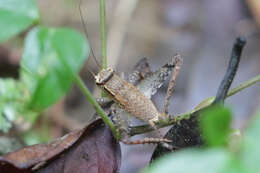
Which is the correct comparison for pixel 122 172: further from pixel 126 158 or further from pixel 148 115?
pixel 148 115

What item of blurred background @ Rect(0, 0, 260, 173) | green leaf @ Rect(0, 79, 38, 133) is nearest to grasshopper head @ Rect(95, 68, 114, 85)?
green leaf @ Rect(0, 79, 38, 133)

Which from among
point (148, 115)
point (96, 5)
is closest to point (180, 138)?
point (148, 115)

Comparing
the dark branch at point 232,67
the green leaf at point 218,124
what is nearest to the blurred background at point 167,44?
the dark branch at point 232,67

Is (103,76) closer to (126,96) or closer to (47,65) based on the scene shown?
(126,96)

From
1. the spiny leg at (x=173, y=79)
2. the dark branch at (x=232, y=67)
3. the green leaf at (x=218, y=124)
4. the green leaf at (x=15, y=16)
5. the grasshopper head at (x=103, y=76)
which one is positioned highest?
the green leaf at (x=15, y=16)

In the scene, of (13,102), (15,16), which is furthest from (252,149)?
(13,102)

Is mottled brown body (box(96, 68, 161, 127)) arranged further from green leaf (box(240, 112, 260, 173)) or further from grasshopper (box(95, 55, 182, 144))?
green leaf (box(240, 112, 260, 173))

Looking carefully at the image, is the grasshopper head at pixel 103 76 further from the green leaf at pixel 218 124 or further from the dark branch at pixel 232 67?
the green leaf at pixel 218 124
